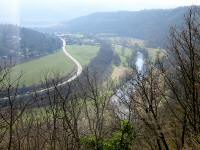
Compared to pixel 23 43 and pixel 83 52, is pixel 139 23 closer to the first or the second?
pixel 23 43

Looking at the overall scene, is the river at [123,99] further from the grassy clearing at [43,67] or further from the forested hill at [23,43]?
the forested hill at [23,43]

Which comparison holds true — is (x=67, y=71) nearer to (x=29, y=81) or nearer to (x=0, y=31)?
(x=29, y=81)

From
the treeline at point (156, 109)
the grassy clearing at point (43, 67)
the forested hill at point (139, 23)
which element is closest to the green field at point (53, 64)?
the grassy clearing at point (43, 67)

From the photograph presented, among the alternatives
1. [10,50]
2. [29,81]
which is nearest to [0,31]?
[10,50]

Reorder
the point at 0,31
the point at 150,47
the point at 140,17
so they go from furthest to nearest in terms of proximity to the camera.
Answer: the point at 140,17 → the point at 0,31 → the point at 150,47

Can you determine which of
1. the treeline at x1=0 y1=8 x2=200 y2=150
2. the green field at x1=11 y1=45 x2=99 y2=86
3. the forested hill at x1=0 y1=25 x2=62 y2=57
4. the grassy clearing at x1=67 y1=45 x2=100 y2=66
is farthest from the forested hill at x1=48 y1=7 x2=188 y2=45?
the treeline at x1=0 y1=8 x2=200 y2=150

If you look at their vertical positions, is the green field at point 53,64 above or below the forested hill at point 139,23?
below

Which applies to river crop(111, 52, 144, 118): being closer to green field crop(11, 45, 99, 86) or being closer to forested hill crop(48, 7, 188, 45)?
green field crop(11, 45, 99, 86)
